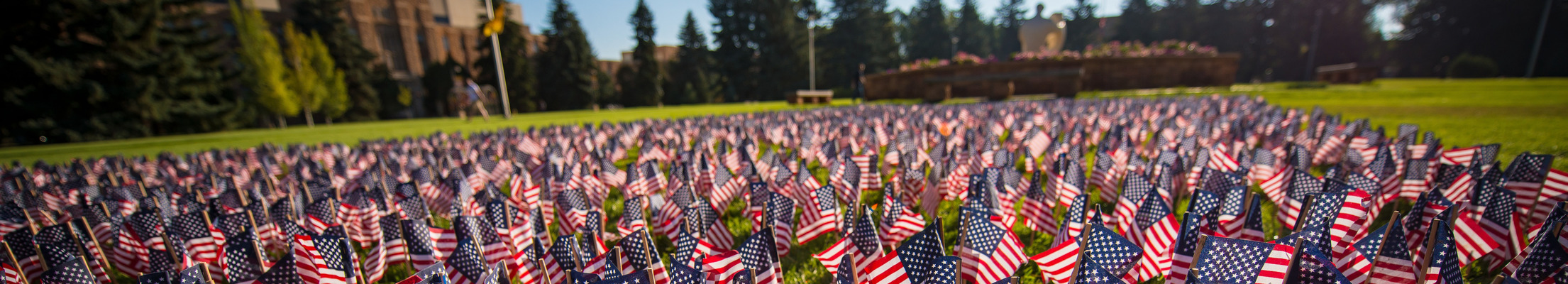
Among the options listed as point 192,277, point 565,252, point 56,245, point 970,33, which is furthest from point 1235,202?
point 970,33

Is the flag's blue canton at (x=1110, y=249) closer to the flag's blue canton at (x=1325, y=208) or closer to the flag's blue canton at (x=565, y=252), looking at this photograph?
the flag's blue canton at (x=1325, y=208)

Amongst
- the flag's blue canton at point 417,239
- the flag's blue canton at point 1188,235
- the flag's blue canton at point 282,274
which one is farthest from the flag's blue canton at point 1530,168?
the flag's blue canton at point 282,274

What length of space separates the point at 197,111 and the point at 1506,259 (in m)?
34.3

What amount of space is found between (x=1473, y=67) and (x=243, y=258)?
186ft

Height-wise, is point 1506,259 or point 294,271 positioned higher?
point 294,271

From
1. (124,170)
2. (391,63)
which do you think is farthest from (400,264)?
(391,63)

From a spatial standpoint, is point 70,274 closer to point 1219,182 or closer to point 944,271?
point 944,271

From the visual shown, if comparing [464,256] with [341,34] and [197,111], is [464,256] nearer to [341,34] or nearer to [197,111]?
[197,111]

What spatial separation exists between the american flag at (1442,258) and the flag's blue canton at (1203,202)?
2.19 ft

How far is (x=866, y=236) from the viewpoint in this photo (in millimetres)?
2432

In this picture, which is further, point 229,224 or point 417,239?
point 229,224

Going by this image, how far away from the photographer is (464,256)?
7.35ft

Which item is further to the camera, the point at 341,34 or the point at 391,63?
the point at 391,63

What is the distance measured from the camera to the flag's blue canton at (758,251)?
214 centimetres
